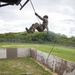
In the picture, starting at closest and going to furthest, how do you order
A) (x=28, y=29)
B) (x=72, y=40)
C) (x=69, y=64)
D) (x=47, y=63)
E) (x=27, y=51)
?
1. (x=28, y=29)
2. (x=69, y=64)
3. (x=47, y=63)
4. (x=27, y=51)
5. (x=72, y=40)

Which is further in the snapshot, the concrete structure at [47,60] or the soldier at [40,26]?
the concrete structure at [47,60]

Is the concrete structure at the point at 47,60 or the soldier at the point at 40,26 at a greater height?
the soldier at the point at 40,26

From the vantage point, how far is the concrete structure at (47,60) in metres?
18.0

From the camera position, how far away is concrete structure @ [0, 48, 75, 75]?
17969mm

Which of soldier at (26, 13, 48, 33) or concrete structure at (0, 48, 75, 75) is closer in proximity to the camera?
soldier at (26, 13, 48, 33)

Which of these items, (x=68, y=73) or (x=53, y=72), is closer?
(x=68, y=73)

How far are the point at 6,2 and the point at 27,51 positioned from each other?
92.8ft

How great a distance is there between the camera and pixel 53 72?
74.1 ft

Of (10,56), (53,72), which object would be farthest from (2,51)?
(53,72)

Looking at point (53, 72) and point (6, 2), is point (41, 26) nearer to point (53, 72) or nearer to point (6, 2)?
point (6, 2)

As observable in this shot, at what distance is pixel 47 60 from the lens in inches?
987

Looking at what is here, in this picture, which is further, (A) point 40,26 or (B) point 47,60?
(B) point 47,60

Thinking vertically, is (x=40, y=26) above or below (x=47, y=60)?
above

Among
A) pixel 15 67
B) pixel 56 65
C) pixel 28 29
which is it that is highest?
pixel 28 29
